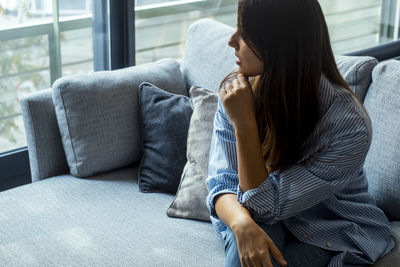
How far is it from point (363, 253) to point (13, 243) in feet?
3.05

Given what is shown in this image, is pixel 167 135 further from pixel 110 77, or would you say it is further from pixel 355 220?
pixel 355 220

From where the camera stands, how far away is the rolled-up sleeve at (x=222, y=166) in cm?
155

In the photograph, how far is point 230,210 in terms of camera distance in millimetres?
1449

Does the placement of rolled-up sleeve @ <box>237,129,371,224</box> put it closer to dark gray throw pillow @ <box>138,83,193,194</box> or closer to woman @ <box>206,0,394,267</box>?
woman @ <box>206,0,394,267</box>

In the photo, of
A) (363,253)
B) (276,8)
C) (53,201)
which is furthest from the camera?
(53,201)

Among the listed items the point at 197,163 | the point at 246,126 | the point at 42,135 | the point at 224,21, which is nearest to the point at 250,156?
the point at 246,126

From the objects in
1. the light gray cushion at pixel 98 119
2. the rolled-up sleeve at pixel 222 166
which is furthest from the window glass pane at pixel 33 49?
the rolled-up sleeve at pixel 222 166

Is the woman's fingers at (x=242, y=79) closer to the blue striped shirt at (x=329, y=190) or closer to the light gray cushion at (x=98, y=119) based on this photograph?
the blue striped shirt at (x=329, y=190)

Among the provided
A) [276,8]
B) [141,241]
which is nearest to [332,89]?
[276,8]

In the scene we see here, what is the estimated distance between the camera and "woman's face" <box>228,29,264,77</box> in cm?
144

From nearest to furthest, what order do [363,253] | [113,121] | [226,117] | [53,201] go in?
[363,253] < [226,117] < [53,201] < [113,121]

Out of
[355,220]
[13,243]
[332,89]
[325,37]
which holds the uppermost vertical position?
[325,37]

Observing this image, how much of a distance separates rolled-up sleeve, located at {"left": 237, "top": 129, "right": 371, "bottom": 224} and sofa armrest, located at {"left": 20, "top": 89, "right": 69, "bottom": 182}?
84 cm

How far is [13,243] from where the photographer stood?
5.41ft
